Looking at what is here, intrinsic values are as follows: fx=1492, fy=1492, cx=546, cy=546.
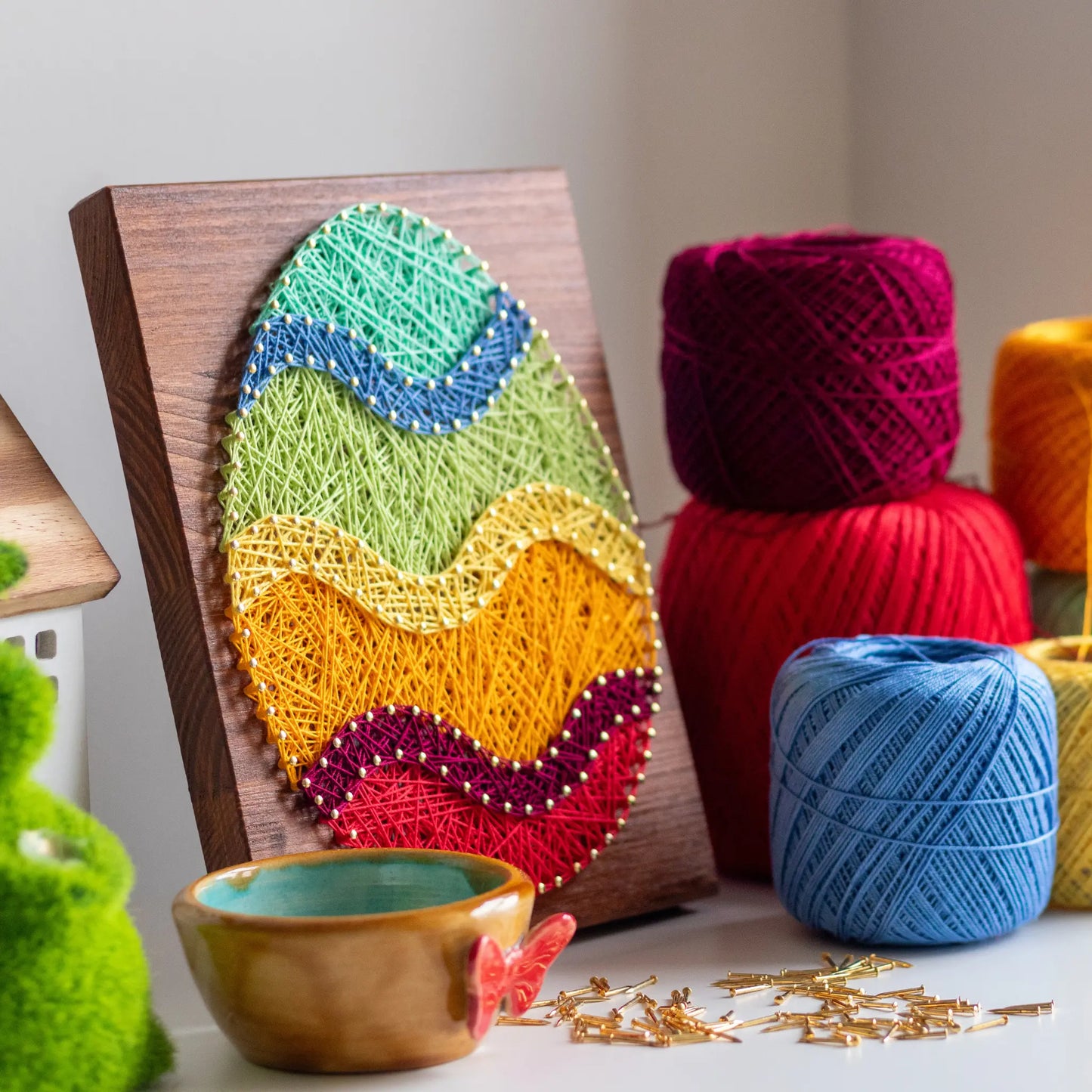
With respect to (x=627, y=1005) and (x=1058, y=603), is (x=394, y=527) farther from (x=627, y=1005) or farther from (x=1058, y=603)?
(x=1058, y=603)

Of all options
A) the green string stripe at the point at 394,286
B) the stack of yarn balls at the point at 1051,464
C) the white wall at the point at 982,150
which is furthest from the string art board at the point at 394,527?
the white wall at the point at 982,150

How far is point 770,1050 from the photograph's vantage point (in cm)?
56

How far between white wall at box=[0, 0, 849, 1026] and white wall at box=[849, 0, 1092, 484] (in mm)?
33

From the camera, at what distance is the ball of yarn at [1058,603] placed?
0.86 m

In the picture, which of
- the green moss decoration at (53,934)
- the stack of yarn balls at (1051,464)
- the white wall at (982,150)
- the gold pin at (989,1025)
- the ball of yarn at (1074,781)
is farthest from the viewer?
the white wall at (982,150)

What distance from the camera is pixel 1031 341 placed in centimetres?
85

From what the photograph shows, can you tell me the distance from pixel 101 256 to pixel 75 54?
19 centimetres

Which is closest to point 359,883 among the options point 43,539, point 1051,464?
point 43,539

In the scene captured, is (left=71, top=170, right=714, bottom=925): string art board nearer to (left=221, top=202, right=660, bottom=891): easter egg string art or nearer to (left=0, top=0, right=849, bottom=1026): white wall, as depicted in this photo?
(left=221, top=202, right=660, bottom=891): easter egg string art

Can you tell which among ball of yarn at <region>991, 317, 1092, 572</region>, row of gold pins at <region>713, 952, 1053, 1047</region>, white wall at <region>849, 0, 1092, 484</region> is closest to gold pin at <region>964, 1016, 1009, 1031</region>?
row of gold pins at <region>713, 952, 1053, 1047</region>

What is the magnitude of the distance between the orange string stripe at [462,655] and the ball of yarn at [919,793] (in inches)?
4.3

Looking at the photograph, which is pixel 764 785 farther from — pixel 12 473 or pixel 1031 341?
pixel 12 473

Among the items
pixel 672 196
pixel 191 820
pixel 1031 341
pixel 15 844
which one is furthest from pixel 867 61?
pixel 15 844

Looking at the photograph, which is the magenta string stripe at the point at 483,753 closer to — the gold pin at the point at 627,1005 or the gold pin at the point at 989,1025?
the gold pin at the point at 627,1005
